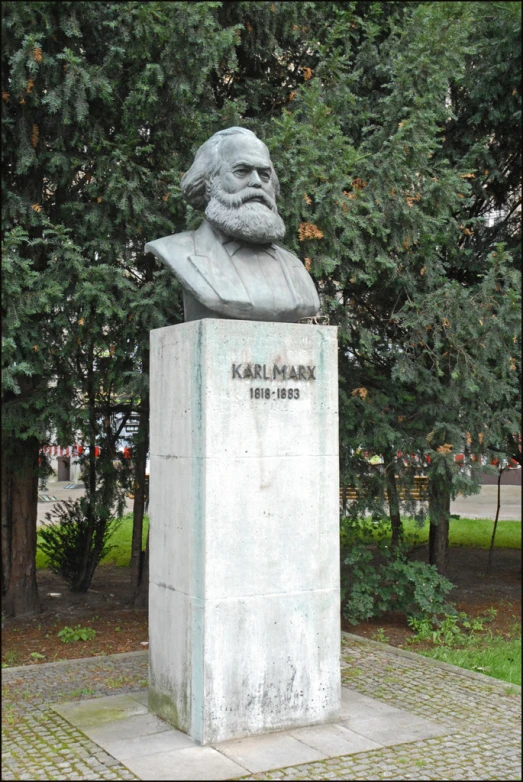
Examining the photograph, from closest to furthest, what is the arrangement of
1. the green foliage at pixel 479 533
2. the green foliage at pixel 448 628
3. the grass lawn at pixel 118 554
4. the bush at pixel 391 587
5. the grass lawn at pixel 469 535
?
the green foliage at pixel 448 628 → the bush at pixel 391 587 → the grass lawn at pixel 118 554 → the grass lawn at pixel 469 535 → the green foliage at pixel 479 533

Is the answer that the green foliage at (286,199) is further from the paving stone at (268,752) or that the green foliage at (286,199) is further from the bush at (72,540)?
the paving stone at (268,752)

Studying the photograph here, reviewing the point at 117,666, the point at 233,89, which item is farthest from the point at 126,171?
the point at 117,666

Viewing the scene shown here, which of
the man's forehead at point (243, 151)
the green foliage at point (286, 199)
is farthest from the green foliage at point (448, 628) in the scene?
the man's forehead at point (243, 151)

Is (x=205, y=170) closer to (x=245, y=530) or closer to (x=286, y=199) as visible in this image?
(x=286, y=199)

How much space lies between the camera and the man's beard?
496cm

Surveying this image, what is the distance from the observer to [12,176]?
741 cm

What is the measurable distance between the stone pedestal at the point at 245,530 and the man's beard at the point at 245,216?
54 centimetres

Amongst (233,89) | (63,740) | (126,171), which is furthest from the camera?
(233,89)

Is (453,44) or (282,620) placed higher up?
(453,44)

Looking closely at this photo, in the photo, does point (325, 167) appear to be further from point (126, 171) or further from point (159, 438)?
point (159, 438)

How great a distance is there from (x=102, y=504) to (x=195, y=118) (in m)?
3.61

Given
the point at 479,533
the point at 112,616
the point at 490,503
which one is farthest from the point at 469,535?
the point at 112,616

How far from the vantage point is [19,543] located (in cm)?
838

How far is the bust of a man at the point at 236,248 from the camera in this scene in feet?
16.2
